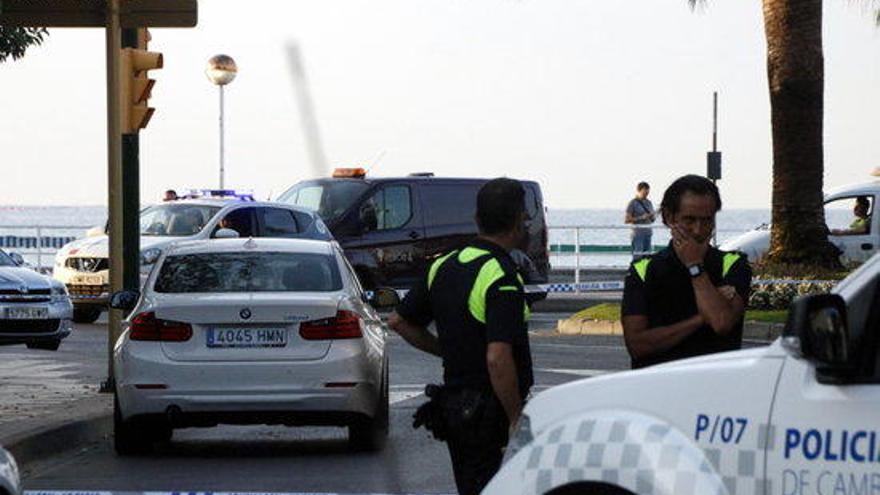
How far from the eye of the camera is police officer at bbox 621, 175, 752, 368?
7641 mm

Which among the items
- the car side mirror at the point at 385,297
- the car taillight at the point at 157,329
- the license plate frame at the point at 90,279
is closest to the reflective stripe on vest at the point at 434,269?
the car taillight at the point at 157,329

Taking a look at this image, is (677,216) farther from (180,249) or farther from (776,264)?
(776,264)

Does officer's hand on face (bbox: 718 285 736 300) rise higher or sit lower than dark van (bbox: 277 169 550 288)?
higher

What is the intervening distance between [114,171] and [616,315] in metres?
11.4

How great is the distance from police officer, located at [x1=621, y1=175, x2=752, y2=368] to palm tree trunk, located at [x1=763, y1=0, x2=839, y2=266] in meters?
20.7

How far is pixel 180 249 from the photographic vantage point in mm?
14906

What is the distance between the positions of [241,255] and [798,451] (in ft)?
30.4

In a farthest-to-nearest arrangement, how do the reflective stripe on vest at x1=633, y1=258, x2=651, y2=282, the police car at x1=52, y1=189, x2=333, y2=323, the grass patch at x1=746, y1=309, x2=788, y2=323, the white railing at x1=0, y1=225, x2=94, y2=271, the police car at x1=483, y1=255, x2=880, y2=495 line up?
the white railing at x1=0, y1=225, x2=94, y2=271 → the police car at x1=52, y1=189, x2=333, y2=323 → the grass patch at x1=746, y1=309, x2=788, y2=323 → the reflective stripe on vest at x1=633, y1=258, x2=651, y2=282 → the police car at x1=483, y1=255, x2=880, y2=495

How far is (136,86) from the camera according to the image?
58.7ft

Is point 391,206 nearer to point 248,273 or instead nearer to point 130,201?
point 130,201

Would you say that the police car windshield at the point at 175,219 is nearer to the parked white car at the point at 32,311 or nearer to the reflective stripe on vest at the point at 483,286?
the parked white car at the point at 32,311

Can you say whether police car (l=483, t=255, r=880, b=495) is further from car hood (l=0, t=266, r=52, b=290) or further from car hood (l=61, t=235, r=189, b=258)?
car hood (l=61, t=235, r=189, b=258)

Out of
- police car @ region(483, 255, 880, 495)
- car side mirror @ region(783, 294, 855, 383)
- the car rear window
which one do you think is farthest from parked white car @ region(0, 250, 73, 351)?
car side mirror @ region(783, 294, 855, 383)

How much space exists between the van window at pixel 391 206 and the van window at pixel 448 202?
0.27 meters
